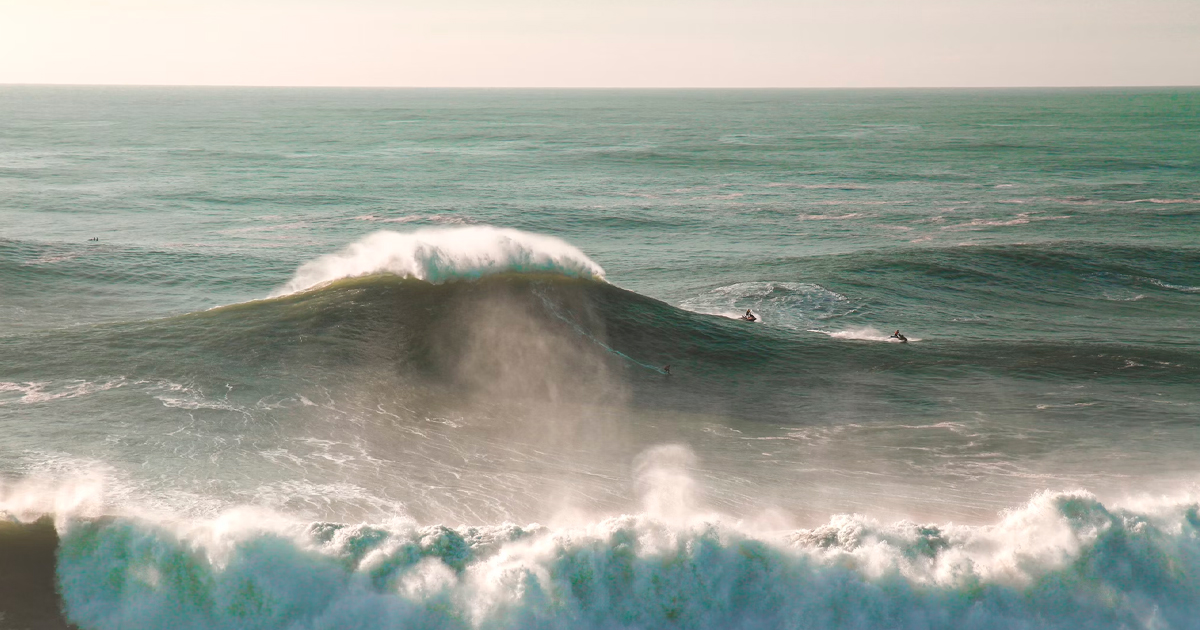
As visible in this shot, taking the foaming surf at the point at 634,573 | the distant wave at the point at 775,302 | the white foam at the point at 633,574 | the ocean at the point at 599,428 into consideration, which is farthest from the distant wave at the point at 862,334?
the white foam at the point at 633,574

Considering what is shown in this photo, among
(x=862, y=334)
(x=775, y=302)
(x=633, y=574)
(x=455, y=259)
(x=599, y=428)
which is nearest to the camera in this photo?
(x=633, y=574)

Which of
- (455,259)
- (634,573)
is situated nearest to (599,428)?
(634,573)

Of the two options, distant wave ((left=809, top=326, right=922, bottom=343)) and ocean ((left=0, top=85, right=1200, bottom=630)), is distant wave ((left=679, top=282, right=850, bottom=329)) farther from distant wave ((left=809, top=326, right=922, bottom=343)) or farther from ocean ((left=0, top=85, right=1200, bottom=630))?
distant wave ((left=809, top=326, right=922, bottom=343))

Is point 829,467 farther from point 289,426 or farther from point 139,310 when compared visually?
point 139,310

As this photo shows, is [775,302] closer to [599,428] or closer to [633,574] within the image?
[599,428]

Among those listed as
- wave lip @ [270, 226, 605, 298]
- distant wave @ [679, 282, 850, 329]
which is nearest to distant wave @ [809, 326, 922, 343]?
distant wave @ [679, 282, 850, 329]

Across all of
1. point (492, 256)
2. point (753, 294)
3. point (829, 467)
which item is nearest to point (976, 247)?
point (753, 294)
